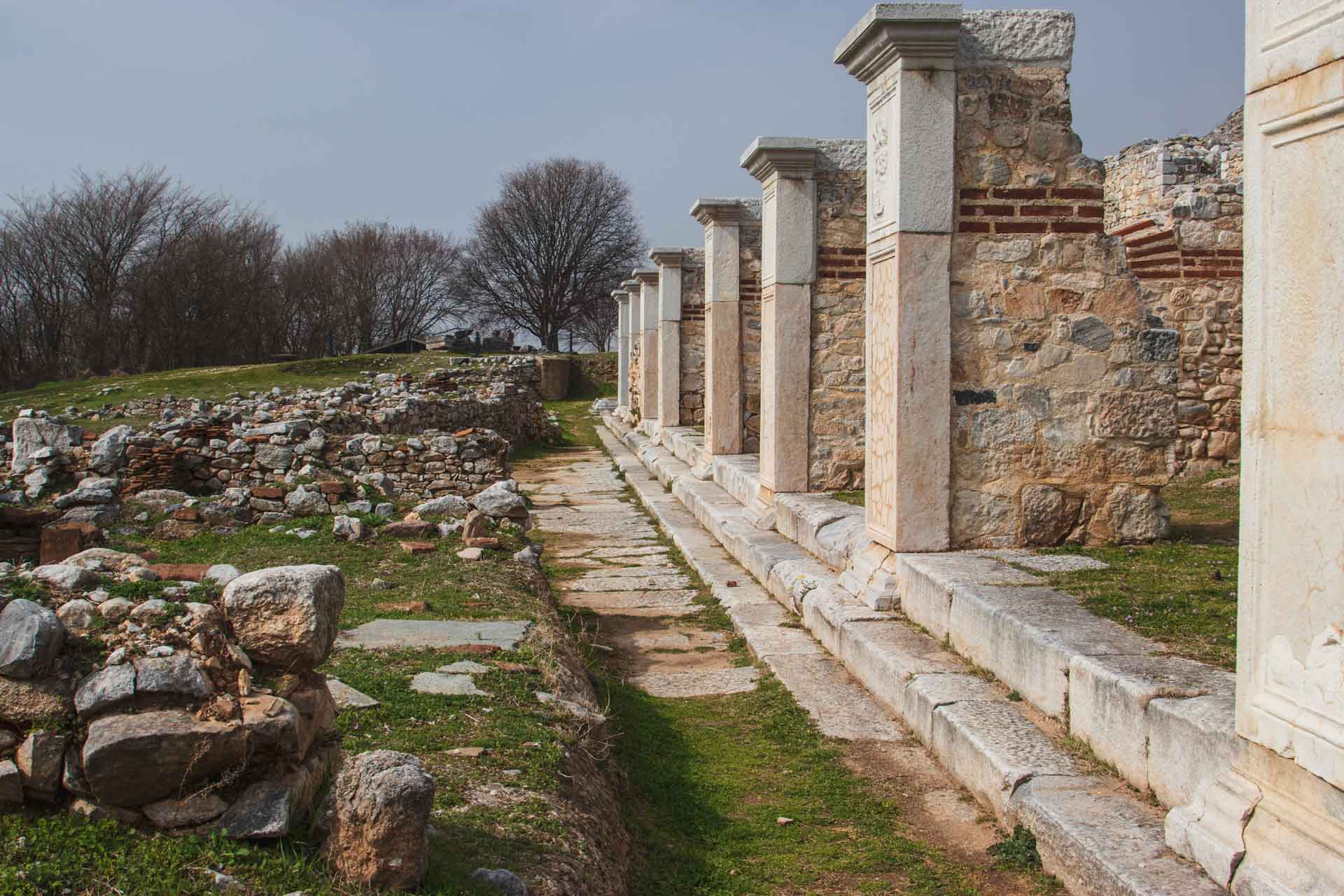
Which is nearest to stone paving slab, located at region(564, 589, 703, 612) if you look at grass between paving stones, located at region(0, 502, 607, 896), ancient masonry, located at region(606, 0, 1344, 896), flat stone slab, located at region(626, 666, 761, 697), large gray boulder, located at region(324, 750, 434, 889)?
ancient masonry, located at region(606, 0, 1344, 896)

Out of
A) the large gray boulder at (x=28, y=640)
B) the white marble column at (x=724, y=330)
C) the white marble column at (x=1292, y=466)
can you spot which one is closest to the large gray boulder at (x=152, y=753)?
the large gray boulder at (x=28, y=640)

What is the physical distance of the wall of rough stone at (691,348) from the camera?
16.2 metres

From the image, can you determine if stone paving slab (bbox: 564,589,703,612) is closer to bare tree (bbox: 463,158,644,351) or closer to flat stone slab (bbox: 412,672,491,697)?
flat stone slab (bbox: 412,672,491,697)

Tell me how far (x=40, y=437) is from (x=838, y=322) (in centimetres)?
710

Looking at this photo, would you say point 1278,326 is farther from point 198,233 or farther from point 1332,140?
point 198,233

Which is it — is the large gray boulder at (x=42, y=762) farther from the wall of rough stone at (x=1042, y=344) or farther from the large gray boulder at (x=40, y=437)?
the large gray boulder at (x=40, y=437)

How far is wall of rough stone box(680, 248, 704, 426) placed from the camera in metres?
16.2

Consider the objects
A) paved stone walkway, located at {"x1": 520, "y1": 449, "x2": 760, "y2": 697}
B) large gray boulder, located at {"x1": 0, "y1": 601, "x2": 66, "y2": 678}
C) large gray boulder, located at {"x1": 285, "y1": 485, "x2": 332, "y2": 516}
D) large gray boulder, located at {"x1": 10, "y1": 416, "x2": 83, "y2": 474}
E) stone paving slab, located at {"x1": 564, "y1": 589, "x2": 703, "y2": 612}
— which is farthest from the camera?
large gray boulder, located at {"x1": 10, "y1": 416, "x2": 83, "y2": 474}

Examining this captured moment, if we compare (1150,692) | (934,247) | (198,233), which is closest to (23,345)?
(198,233)

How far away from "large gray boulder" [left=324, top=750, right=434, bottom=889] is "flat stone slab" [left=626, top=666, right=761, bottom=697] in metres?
3.04

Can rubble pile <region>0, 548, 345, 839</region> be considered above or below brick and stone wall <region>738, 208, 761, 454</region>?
below

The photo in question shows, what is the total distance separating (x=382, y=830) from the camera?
2340 mm

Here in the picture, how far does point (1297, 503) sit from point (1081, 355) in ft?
11.2

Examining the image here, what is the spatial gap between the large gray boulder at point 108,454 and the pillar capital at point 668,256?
835 centimetres
